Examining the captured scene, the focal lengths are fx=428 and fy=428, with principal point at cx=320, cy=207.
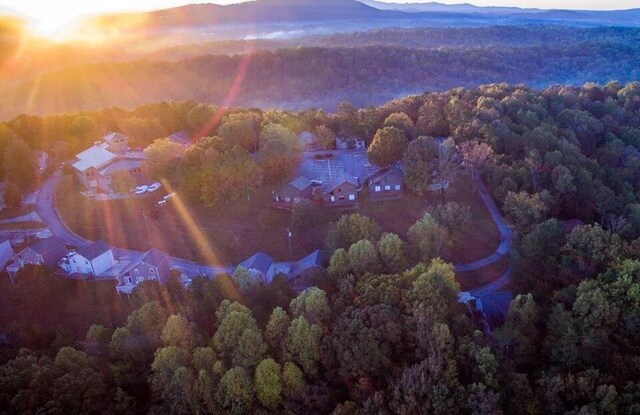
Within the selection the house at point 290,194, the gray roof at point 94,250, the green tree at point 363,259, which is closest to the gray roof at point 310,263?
the green tree at point 363,259

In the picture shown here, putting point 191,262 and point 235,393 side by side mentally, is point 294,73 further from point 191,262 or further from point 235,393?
point 235,393

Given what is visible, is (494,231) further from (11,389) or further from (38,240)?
(38,240)

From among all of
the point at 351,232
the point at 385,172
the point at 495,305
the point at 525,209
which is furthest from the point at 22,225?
the point at 525,209

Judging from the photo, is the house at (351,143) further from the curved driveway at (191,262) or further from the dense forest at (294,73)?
the dense forest at (294,73)

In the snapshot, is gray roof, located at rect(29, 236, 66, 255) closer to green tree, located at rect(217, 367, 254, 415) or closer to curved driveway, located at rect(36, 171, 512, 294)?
curved driveway, located at rect(36, 171, 512, 294)

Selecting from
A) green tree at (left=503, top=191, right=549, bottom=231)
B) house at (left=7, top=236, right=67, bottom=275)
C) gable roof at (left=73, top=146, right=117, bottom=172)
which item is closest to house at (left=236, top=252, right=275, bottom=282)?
house at (left=7, top=236, right=67, bottom=275)
